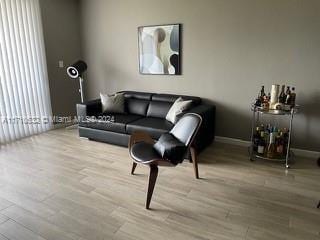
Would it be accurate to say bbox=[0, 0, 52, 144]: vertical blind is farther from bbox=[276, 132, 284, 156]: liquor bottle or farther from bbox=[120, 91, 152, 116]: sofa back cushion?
bbox=[276, 132, 284, 156]: liquor bottle

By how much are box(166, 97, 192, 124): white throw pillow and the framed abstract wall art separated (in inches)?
27.0

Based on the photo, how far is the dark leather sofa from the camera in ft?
11.3

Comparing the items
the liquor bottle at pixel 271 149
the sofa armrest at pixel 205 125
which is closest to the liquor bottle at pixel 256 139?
the liquor bottle at pixel 271 149

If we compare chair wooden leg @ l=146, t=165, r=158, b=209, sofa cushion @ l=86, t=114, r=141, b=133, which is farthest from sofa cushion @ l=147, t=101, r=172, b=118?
chair wooden leg @ l=146, t=165, r=158, b=209

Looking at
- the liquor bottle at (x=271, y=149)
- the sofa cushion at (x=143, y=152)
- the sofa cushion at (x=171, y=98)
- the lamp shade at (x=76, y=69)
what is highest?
the lamp shade at (x=76, y=69)

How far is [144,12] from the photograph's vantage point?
4141 mm

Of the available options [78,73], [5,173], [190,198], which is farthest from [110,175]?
[78,73]

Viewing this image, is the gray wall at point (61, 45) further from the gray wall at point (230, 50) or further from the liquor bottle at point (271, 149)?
the liquor bottle at point (271, 149)

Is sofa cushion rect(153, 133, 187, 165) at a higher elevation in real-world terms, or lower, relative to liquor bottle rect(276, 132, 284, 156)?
higher

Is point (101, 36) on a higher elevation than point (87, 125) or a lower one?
higher

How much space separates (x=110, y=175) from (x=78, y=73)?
2219 millimetres

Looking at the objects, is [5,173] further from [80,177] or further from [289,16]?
[289,16]

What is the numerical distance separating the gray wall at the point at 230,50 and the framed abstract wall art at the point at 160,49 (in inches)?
4.4

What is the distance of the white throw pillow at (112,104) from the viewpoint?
13.6 feet
